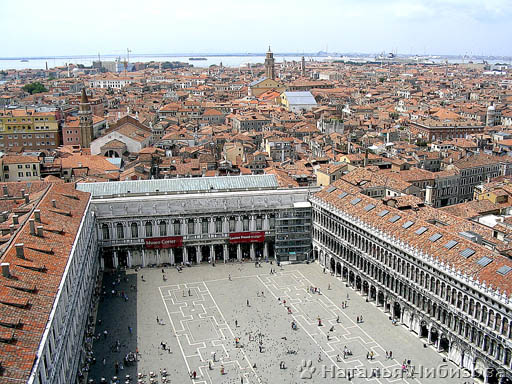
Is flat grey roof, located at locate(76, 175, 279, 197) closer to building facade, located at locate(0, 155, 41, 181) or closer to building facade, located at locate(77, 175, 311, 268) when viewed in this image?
building facade, located at locate(77, 175, 311, 268)

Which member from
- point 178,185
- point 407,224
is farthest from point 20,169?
point 407,224

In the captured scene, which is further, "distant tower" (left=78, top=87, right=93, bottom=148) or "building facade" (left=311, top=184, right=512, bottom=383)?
"distant tower" (left=78, top=87, right=93, bottom=148)

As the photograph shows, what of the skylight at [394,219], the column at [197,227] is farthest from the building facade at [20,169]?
the skylight at [394,219]

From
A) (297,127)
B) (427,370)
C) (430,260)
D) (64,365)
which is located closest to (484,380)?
(427,370)

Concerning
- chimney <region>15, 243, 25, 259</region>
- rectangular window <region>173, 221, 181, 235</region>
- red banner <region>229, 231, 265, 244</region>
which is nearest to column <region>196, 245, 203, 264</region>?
rectangular window <region>173, 221, 181, 235</region>

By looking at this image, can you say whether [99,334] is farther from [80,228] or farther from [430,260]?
[430,260]
